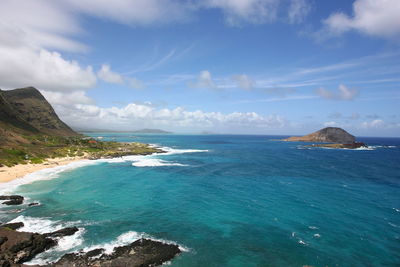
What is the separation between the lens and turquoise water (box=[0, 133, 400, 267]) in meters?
27.3

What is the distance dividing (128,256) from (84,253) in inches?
204

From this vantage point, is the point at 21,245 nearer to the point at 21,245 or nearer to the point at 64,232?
the point at 21,245

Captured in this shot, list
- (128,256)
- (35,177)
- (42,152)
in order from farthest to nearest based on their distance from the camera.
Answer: (42,152)
(35,177)
(128,256)

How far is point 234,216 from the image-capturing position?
38656 mm

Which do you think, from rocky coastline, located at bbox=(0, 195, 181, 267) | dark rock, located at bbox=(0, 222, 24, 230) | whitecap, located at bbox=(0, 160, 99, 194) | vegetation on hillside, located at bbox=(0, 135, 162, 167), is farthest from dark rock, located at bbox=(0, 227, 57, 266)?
vegetation on hillside, located at bbox=(0, 135, 162, 167)

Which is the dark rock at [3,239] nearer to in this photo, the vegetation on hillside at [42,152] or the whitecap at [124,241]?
the whitecap at [124,241]

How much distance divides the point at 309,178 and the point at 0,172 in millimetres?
87255

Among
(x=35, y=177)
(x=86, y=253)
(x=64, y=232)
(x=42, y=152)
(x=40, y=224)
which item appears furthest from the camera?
(x=42, y=152)

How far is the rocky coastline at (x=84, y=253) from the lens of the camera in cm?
2402

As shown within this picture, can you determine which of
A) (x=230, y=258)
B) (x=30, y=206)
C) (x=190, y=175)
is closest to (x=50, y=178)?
(x=30, y=206)

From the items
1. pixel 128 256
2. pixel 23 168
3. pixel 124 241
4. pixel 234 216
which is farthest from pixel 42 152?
pixel 234 216

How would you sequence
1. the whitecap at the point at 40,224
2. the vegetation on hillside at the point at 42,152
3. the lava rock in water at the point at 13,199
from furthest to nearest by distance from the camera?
1. the vegetation on hillside at the point at 42,152
2. the lava rock in water at the point at 13,199
3. the whitecap at the point at 40,224

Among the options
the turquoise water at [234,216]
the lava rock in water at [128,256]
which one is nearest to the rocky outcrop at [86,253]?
the lava rock in water at [128,256]

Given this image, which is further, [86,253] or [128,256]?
[86,253]
